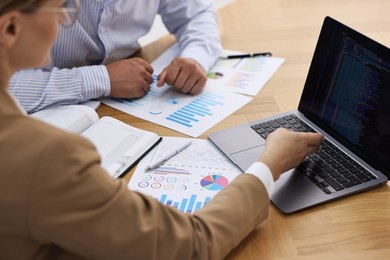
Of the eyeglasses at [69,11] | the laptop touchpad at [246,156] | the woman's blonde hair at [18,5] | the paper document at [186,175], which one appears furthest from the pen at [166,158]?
the woman's blonde hair at [18,5]

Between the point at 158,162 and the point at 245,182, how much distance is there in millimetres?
251

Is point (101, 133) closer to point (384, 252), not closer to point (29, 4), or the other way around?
point (29, 4)

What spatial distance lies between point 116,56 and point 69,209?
0.92m

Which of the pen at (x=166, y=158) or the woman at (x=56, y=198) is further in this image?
the pen at (x=166, y=158)

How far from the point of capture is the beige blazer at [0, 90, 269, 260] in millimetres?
646

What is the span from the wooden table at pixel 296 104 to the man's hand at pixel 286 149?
0.09 metres

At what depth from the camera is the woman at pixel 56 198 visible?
0.65 meters

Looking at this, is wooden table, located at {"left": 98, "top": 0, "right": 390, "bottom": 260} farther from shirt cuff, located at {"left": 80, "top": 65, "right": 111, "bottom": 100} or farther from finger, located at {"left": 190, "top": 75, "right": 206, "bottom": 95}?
finger, located at {"left": 190, "top": 75, "right": 206, "bottom": 95}

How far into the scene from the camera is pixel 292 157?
3.26 feet

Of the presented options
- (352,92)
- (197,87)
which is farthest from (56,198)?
(197,87)

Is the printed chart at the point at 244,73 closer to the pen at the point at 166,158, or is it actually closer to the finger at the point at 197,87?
the finger at the point at 197,87

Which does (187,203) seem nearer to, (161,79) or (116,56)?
(161,79)

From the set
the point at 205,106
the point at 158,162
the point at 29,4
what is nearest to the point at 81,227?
the point at 29,4

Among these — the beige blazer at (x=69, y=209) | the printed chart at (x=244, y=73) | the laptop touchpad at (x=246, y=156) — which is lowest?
the laptop touchpad at (x=246, y=156)
